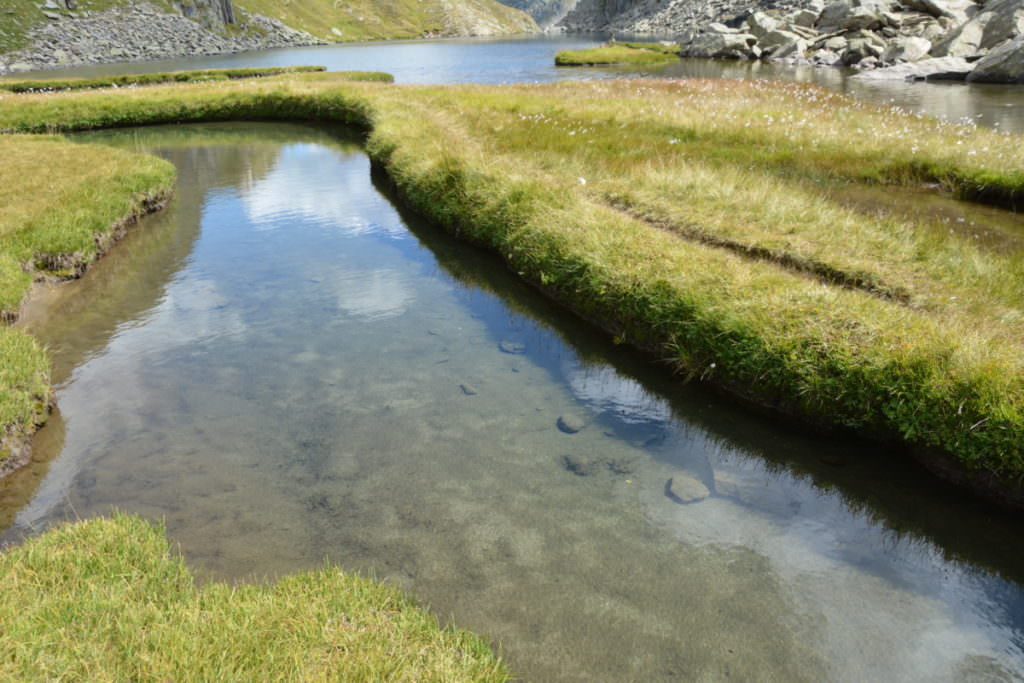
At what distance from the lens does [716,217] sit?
14.1 m

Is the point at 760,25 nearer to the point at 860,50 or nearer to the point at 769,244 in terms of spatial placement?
the point at 860,50

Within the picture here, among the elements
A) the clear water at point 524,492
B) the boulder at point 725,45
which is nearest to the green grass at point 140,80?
the boulder at point 725,45

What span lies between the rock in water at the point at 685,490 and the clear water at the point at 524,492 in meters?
0.05

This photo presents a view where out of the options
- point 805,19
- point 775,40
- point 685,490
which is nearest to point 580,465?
point 685,490

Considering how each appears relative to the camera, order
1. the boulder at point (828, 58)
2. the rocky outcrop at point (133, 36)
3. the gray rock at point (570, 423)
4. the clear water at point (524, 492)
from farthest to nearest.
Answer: the rocky outcrop at point (133, 36) → the boulder at point (828, 58) → the gray rock at point (570, 423) → the clear water at point (524, 492)

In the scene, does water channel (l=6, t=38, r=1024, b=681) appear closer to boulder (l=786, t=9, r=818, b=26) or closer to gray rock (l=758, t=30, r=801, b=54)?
gray rock (l=758, t=30, r=801, b=54)

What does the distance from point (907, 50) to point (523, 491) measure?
64350mm

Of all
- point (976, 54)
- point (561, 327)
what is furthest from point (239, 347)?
point (976, 54)

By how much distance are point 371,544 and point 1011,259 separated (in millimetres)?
12515

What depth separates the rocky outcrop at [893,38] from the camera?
46250 millimetres

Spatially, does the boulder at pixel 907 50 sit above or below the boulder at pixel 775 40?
below

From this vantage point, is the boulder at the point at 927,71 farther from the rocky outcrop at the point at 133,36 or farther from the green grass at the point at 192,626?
the rocky outcrop at the point at 133,36

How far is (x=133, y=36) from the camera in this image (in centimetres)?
12588

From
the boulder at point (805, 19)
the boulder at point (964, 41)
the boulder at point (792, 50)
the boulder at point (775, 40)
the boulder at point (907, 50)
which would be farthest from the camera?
the boulder at point (805, 19)
